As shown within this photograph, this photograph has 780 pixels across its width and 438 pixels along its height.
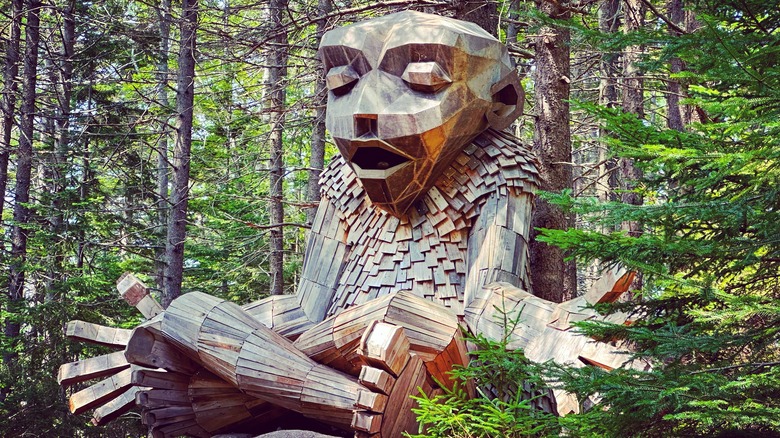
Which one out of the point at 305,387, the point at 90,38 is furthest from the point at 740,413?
the point at 90,38

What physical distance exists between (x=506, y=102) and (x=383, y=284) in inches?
50.9

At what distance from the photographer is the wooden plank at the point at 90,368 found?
415 centimetres

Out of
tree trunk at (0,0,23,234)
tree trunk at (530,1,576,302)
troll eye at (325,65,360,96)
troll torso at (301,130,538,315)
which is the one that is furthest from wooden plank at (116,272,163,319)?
tree trunk at (0,0,23,234)

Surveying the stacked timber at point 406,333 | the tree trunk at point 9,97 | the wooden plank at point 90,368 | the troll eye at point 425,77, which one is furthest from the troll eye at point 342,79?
the tree trunk at point 9,97

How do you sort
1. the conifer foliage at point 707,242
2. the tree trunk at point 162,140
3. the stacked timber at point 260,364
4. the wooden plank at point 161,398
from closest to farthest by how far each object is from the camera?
the conifer foliage at point 707,242 < the stacked timber at point 260,364 < the wooden plank at point 161,398 < the tree trunk at point 162,140

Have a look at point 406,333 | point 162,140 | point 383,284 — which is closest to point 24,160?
point 162,140

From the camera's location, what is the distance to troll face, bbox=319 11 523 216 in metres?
3.85

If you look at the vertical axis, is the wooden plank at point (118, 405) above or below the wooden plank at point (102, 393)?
below

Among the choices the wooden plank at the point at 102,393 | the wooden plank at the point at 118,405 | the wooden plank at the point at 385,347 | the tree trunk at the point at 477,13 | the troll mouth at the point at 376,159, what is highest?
the tree trunk at the point at 477,13

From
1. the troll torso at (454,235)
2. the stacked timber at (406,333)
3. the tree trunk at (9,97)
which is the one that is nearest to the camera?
the stacked timber at (406,333)

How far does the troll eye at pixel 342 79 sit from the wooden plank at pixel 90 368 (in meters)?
1.89

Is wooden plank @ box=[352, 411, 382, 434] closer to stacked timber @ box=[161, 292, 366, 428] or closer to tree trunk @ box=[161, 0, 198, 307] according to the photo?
stacked timber @ box=[161, 292, 366, 428]

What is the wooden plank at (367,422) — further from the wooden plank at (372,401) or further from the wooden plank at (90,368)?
the wooden plank at (90,368)

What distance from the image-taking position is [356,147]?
153 inches
